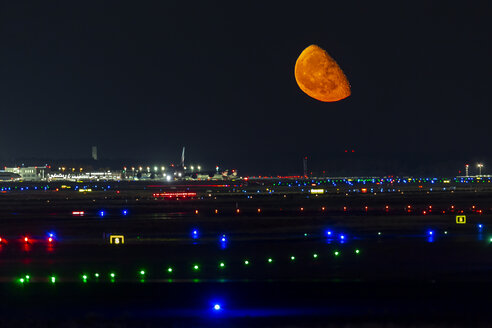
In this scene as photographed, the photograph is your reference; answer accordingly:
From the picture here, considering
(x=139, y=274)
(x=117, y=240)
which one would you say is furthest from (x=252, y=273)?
(x=117, y=240)

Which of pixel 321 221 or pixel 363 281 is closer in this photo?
pixel 363 281

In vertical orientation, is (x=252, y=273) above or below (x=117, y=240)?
below

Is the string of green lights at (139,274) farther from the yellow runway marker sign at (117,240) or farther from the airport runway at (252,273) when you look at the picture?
the yellow runway marker sign at (117,240)

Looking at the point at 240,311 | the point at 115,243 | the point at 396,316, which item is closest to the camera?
the point at 396,316

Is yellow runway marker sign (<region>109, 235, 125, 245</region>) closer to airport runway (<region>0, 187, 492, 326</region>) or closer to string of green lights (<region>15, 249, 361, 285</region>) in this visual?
airport runway (<region>0, 187, 492, 326</region>)

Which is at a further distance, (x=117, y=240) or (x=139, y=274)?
(x=117, y=240)

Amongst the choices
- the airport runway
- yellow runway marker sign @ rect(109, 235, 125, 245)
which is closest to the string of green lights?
the airport runway

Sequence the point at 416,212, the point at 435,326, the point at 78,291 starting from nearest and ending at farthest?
the point at 435,326 → the point at 78,291 → the point at 416,212

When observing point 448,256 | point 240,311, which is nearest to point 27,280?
point 240,311

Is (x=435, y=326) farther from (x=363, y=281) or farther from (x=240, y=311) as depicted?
(x=363, y=281)

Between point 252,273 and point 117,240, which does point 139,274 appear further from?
point 117,240

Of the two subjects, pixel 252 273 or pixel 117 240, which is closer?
pixel 252 273
